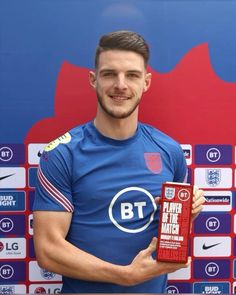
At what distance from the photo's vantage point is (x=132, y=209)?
1.30 metres

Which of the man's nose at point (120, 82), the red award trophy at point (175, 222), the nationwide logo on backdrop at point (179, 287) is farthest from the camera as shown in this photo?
the nationwide logo on backdrop at point (179, 287)

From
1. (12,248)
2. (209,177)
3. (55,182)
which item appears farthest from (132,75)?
(12,248)

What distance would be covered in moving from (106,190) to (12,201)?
40cm

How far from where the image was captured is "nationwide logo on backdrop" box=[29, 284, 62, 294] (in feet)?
4.95

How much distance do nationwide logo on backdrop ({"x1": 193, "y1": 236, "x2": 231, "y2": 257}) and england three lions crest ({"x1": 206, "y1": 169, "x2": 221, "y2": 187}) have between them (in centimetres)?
21

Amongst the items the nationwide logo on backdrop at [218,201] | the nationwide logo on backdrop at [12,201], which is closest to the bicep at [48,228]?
the nationwide logo on backdrop at [12,201]

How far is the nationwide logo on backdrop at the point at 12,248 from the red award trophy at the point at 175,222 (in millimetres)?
605

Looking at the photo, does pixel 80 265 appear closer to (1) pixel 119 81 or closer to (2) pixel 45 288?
(2) pixel 45 288

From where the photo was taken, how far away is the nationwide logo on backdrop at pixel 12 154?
4.75 ft

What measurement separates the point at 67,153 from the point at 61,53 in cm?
40

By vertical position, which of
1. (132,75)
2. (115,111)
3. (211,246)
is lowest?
(211,246)

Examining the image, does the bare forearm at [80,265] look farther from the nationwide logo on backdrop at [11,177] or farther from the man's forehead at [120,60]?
the man's forehead at [120,60]

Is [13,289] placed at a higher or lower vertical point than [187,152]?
lower

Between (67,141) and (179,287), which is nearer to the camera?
(67,141)
